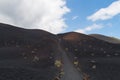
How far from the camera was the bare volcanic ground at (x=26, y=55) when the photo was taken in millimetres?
33969

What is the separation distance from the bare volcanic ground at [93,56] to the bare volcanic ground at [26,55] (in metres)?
3.22

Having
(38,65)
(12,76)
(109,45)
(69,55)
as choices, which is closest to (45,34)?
(109,45)

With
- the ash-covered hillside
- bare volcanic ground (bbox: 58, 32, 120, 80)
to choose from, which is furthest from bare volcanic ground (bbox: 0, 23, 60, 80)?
A: bare volcanic ground (bbox: 58, 32, 120, 80)

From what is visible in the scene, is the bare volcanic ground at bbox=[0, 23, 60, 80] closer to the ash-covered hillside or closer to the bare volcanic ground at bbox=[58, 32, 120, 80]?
the ash-covered hillside

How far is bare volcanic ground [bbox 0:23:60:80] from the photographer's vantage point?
111ft

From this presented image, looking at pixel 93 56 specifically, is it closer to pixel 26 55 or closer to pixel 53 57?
pixel 53 57

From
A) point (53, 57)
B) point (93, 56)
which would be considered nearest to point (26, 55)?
point (53, 57)

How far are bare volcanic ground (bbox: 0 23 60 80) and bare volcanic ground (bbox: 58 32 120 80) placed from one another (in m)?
3.22

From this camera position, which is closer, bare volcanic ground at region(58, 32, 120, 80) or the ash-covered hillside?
the ash-covered hillside

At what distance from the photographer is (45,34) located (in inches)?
2768

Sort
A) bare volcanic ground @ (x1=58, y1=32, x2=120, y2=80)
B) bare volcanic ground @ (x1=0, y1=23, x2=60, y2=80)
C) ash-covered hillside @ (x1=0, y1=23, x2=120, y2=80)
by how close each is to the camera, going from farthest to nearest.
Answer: bare volcanic ground @ (x1=58, y1=32, x2=120, y2=80) → ash-covered hillside @ (x1=0, y1=23, x2=120, y2=80) → bare volcanic ground @ (x1=0, y1=23, x2=60, y2=80)

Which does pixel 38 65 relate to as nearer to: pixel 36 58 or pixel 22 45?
pixel 36 58

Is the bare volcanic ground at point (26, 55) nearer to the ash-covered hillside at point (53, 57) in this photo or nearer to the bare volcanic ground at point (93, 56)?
the ash-covered hillside at point (53, 57)

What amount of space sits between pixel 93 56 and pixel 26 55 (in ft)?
36.7
